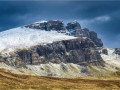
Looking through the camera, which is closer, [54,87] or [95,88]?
[54,87]

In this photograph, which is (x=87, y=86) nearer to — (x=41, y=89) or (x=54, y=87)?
(x=54, y=87)

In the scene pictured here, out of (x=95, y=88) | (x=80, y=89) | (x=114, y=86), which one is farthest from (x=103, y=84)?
(x=80, y=89)

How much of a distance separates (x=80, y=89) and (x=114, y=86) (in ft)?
82.3

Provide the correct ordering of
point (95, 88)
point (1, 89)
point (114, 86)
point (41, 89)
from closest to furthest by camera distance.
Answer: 1. point (1, 89)
2. point (41, 89)
3. point (95, 88)
4. point (114, 86)

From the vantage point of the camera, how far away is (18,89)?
109m

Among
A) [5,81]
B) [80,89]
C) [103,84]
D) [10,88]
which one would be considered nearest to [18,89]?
[10,88]

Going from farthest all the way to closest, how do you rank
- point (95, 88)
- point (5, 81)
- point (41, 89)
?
point (95, 88) → point (5, 81) → point (41, 89)

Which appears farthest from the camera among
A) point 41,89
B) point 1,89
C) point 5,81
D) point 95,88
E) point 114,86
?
point 114,86

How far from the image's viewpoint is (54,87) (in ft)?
401

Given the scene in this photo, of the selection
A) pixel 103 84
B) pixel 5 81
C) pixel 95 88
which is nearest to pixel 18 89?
pixel 5 81

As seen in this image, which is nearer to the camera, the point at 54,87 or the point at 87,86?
the point at 54,87

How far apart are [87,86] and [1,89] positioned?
124 feet

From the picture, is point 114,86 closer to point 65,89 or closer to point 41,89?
point 65,89

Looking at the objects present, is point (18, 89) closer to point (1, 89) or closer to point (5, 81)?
point (1, 89)
